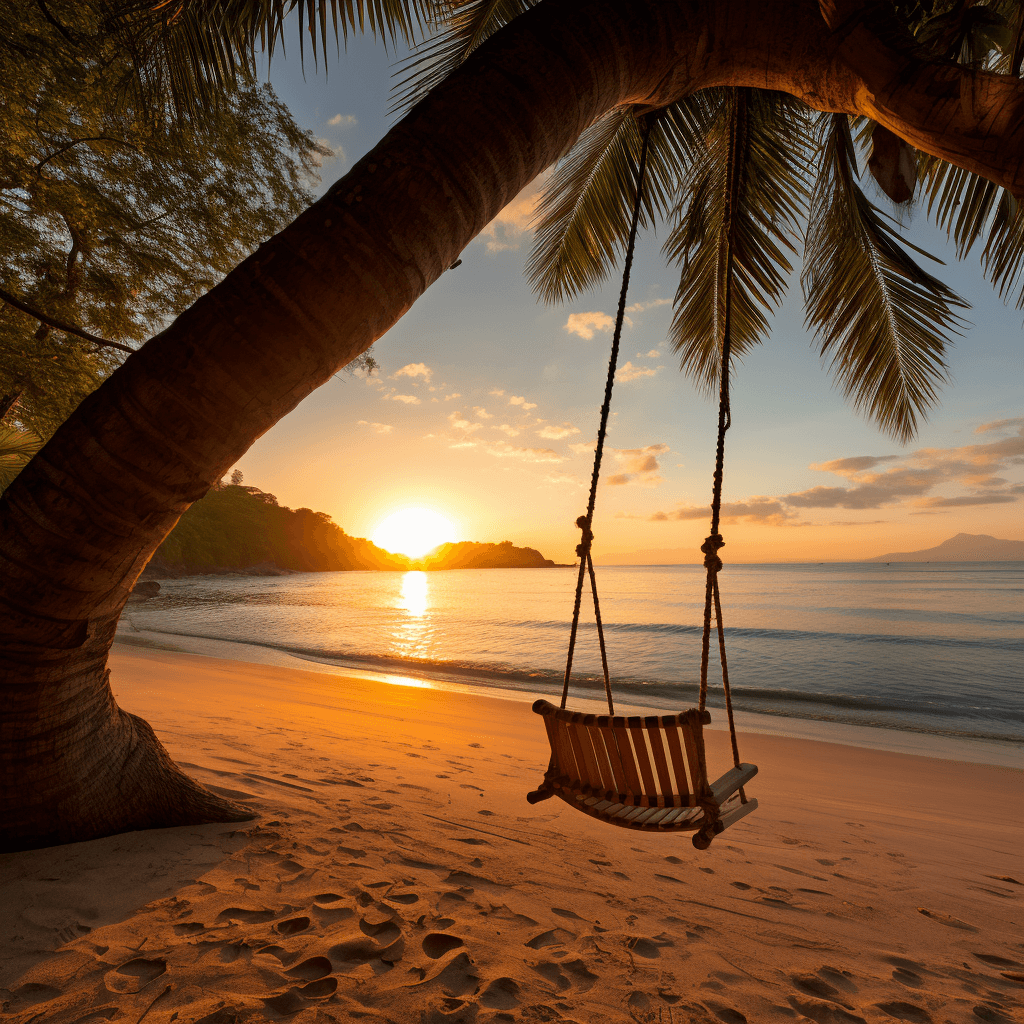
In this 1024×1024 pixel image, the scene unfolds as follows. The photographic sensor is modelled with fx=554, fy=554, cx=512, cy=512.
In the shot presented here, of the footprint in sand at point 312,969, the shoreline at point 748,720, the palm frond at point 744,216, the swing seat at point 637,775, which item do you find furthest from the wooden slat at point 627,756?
the shoreline at point 748,720

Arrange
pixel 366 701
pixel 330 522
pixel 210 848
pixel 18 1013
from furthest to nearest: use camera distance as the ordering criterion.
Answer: pixel 330 522 → pixel 366 701 → pixel 210 848 → pixel 18 1013

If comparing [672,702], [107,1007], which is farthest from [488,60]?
[672,702]

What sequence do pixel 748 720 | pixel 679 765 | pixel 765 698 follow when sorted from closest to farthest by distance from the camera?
pixel 679 765 < pixel 748 720 < pixel 765 698

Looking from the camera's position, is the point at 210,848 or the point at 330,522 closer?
the point at 210,848

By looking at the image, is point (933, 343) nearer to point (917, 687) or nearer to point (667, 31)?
point (667, 31)

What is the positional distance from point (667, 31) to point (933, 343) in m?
3.97

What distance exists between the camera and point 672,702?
9.31 m

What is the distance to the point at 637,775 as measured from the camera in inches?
95.0

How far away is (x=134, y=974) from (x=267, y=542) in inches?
2771

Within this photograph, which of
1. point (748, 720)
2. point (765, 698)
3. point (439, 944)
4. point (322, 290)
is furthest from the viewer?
point (765, 698)

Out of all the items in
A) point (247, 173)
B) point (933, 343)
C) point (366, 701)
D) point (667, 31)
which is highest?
point (247, 173)

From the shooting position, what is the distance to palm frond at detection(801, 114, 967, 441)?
4629 mm

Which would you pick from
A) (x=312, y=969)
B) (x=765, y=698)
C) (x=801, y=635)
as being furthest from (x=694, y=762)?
(x=801, y=635)

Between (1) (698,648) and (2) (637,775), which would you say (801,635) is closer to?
(1) (698,648)
